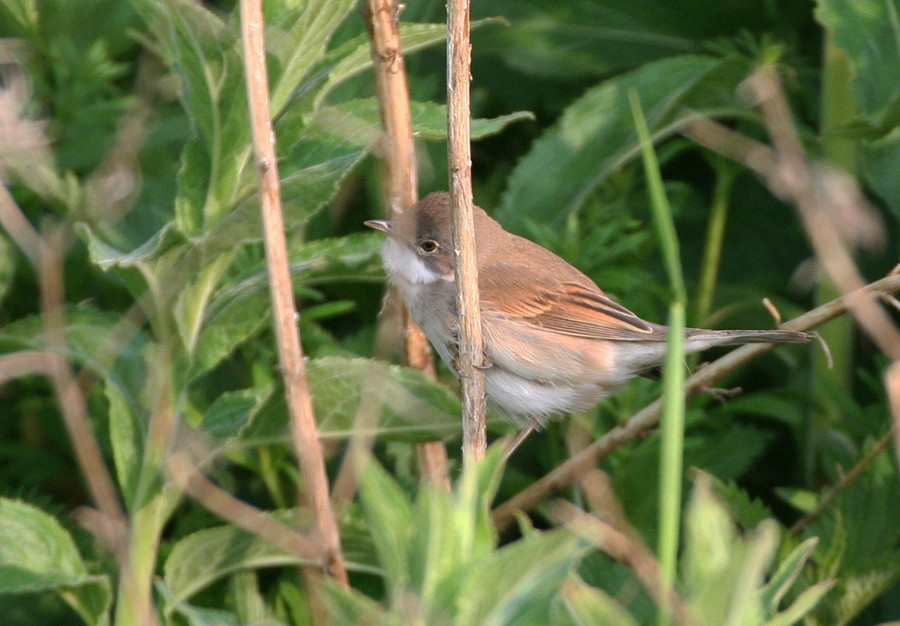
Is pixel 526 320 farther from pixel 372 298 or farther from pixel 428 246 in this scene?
pixel 372 298

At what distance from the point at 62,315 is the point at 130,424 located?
39 cm

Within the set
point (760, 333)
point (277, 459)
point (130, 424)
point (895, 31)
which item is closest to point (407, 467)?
point (277, 459)

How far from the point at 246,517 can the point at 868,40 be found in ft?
7.20

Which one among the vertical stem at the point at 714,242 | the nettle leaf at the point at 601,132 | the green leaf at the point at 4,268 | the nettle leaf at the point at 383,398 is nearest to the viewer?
the nettle leaf at the point at 383,398

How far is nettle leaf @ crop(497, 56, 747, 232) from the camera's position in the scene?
11.0 feet

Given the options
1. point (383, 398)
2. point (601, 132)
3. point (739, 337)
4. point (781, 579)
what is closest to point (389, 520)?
point (781, 579)

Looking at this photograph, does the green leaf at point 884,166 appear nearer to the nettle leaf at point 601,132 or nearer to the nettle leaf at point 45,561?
the nettle leaf at point 601,132

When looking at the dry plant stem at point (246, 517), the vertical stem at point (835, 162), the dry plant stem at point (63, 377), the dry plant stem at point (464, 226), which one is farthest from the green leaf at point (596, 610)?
the vertical stem at point (835, 162)

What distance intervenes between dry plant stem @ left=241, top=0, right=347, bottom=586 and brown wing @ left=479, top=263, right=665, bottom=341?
1022mm

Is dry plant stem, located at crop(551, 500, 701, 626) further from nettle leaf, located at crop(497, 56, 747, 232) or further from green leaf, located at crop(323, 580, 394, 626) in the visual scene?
nettle leaf, located at crop(497, 56, 747, 232)

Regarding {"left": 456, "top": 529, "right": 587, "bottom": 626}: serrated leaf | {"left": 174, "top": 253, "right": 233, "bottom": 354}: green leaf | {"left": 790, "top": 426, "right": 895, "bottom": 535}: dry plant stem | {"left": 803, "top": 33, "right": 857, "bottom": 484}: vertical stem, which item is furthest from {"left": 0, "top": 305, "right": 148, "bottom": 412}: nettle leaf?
{"left": 803, "top": 33, "right": 857, "bottom": 484}: vertical stem

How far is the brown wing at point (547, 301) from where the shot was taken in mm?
3043

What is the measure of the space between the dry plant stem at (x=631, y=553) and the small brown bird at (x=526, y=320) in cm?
34

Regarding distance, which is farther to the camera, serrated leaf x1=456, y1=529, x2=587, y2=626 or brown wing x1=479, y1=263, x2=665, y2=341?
brown wing x1=479, y1=263, x2=665, y2=341
